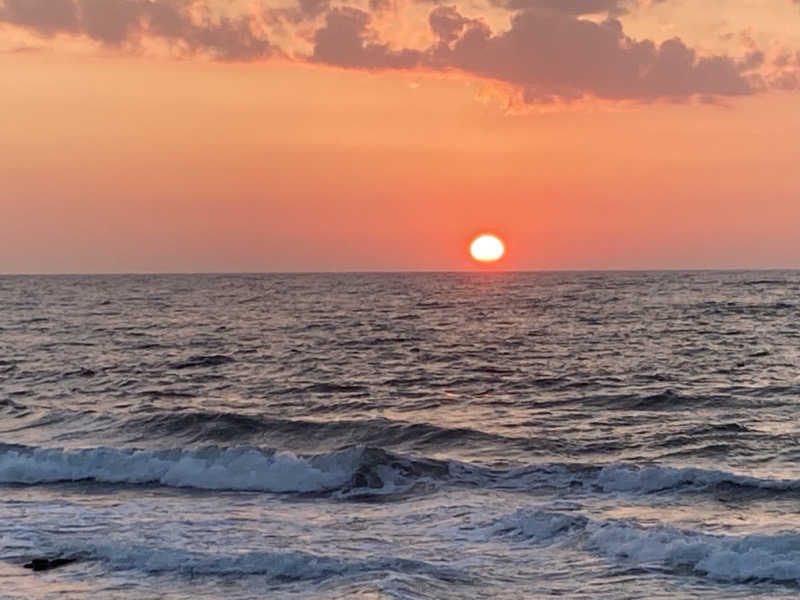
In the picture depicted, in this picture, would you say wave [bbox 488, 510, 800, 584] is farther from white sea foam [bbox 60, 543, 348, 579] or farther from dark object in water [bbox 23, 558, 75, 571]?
dark object in water [bbox 23, 558, 75, 571]

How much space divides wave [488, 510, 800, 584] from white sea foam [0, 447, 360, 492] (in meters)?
6.30

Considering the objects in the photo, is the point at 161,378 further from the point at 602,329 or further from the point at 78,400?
the point at 602,329

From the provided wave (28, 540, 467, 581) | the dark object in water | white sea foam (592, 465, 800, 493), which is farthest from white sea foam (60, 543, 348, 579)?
white sea foam (592, 465, 800, 493)

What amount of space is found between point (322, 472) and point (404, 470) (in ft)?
6.43

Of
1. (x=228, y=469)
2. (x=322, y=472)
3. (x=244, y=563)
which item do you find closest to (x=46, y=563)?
(x=244, y=563)

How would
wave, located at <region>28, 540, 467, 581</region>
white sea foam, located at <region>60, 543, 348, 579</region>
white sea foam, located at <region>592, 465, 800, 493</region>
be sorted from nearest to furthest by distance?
wave, located at <region>28, 540, 467, 581</region>, white sea foam, located at <region>60, 543, 348, 579</region>, white sea foam, located at <region>592, 465, 800, 493</region>

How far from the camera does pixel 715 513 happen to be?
713 inches

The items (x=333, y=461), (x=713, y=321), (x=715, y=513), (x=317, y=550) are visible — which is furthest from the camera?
(x=713, y=321)

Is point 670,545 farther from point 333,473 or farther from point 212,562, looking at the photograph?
point 333,473

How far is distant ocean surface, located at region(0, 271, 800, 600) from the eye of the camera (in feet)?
48.1

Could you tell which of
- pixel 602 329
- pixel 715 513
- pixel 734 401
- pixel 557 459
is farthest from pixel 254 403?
pixel 602 329

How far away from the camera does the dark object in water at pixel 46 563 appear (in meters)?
15.1

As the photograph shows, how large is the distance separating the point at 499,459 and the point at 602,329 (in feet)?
123

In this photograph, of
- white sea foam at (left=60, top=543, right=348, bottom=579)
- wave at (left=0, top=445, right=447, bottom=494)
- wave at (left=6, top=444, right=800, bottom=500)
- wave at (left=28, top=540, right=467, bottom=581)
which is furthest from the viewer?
wave at (left=0, top=445, right=447, bottom=494)
